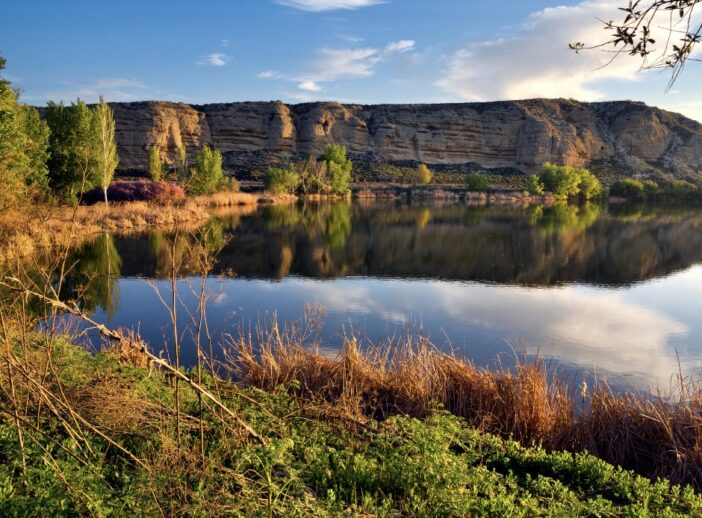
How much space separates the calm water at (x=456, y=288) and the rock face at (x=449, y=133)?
61500mm

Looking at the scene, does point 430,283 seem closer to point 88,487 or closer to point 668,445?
point 668,445

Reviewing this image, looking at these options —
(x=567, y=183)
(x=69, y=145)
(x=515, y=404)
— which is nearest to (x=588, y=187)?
(x=567, y=183)

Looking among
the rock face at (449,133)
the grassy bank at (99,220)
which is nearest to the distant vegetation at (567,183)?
the rock face at (449,133)

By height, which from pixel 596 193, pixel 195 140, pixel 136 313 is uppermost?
pixel 195 140

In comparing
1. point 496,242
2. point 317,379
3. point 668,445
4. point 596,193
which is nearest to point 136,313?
point 317,379

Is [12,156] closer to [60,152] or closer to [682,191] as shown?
[60,152]

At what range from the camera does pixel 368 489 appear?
458cm

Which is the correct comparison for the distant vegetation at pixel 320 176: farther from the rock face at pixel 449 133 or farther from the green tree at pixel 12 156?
the green tree at pixel 12 156

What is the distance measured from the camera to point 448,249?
2558cm

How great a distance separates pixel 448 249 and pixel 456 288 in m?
8.64

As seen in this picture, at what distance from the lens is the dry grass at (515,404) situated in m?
6.21

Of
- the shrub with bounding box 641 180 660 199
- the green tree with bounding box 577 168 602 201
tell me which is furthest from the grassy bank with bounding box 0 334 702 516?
the shrub with bounding box 641 180 660 199

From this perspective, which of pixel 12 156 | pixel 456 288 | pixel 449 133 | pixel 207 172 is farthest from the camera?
pixel 449 133

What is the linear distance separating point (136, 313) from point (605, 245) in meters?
23.0
